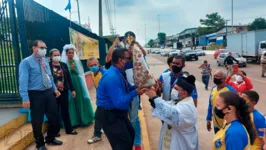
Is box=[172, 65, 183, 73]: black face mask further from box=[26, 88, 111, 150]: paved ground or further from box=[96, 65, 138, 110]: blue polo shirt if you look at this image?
box=[26, 88, 111, 150]: paved ground

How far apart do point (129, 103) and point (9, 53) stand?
3.34 m

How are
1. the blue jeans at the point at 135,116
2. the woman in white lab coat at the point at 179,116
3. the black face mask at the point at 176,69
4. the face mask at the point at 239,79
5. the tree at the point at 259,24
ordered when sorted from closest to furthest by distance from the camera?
the woman in white lab coat at the point at 179,116 → the black face mask at the point at 176,69 → the blue jeans at the point at 135,116 → the face mask at the point at 239,79 → the tree at the point at 259,24

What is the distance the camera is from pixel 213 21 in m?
91.2

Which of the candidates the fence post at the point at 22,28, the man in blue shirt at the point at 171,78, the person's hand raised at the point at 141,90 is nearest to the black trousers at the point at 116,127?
the person's hand raised at the point at 141,90

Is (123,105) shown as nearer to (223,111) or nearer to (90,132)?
(223,111)

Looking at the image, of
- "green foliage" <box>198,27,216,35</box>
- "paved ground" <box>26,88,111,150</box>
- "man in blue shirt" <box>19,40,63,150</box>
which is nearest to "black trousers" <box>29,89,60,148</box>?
"man in blue shirt" <box>19,40,63,150</box>

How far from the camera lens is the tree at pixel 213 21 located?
91.2 metres

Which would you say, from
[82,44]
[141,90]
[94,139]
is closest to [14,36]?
[94,139]

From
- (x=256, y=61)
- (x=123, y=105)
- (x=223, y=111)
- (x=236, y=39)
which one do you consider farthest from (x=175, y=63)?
(x=236, y=39)

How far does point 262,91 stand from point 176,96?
30.7 feet

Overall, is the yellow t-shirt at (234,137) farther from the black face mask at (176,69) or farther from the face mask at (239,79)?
the face mask at (239,79)

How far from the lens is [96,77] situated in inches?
190

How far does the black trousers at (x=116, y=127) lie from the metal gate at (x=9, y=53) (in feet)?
9.68

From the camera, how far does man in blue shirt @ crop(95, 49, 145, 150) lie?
106 inches
